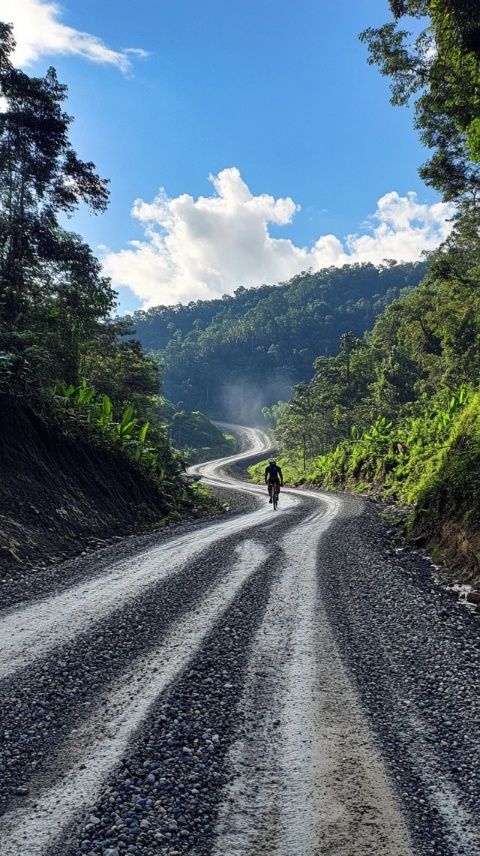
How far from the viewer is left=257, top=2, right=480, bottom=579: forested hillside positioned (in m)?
10.4

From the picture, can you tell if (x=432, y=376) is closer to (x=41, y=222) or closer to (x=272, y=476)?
(x=272, y=476)

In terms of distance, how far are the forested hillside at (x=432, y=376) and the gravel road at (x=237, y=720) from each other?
3.75 meters

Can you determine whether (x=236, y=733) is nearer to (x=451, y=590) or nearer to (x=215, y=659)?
(x=215, y=659)

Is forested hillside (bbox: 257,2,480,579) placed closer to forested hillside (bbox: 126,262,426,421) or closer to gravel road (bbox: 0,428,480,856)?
gravel road (bbox: 0,428,480,856)

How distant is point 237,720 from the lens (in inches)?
132

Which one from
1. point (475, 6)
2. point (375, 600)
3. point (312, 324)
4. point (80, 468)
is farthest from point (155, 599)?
point (312, 324)

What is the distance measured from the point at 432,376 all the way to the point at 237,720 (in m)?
36.9

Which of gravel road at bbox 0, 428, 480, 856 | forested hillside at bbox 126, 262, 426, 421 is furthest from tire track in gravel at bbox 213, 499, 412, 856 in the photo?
forested hillside at bbox 126, 262, 426, 421

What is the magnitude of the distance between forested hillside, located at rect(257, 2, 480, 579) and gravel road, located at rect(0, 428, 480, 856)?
3.75 m

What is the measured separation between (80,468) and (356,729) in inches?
433

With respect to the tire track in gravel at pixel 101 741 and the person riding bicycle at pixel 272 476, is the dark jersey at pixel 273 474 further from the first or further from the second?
the tire track in gravel at pixel 101 741

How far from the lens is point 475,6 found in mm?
10773

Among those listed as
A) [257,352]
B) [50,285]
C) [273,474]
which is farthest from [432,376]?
[257,352]

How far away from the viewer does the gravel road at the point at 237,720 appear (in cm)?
231
